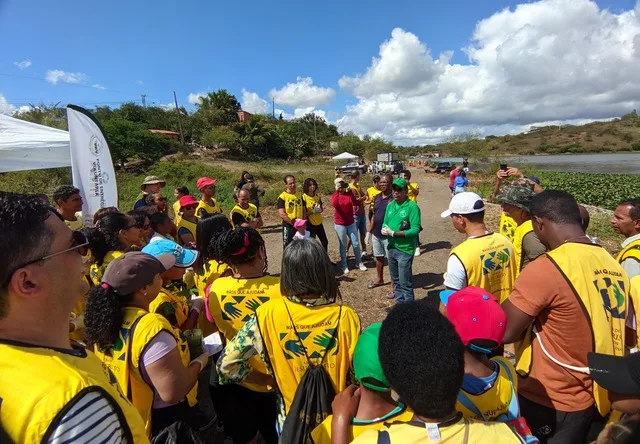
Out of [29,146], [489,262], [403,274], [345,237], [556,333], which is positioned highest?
[29,146]

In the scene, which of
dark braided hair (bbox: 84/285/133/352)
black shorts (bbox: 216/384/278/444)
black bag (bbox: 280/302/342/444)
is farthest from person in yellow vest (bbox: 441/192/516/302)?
dark braided hair (bbox: 84/285/133/352)

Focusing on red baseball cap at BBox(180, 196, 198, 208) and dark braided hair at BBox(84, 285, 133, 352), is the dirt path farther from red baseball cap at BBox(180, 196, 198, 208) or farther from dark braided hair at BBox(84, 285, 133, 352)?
dark braided hair at BBox(84, 285, 133, 352)

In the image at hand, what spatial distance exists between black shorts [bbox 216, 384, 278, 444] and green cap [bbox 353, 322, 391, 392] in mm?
1234

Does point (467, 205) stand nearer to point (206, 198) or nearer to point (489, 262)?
point (489, 262)

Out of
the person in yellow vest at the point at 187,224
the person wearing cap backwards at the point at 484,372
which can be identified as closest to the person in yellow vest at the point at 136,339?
the person wearing cap backwards at the point at 484,372

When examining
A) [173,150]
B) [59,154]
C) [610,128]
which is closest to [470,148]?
[173,150]

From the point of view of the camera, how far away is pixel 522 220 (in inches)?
144

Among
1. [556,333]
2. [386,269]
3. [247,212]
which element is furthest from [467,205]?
[386,269]

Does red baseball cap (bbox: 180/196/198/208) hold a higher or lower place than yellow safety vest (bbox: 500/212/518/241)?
higher

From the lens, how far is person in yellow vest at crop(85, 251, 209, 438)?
5.42 feet

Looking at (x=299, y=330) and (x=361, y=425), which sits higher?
(x=299, y=330)

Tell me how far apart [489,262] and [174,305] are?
8.03 feet

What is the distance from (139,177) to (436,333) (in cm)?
3380

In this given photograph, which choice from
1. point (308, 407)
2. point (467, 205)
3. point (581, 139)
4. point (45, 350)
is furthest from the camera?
point (581, 139)
